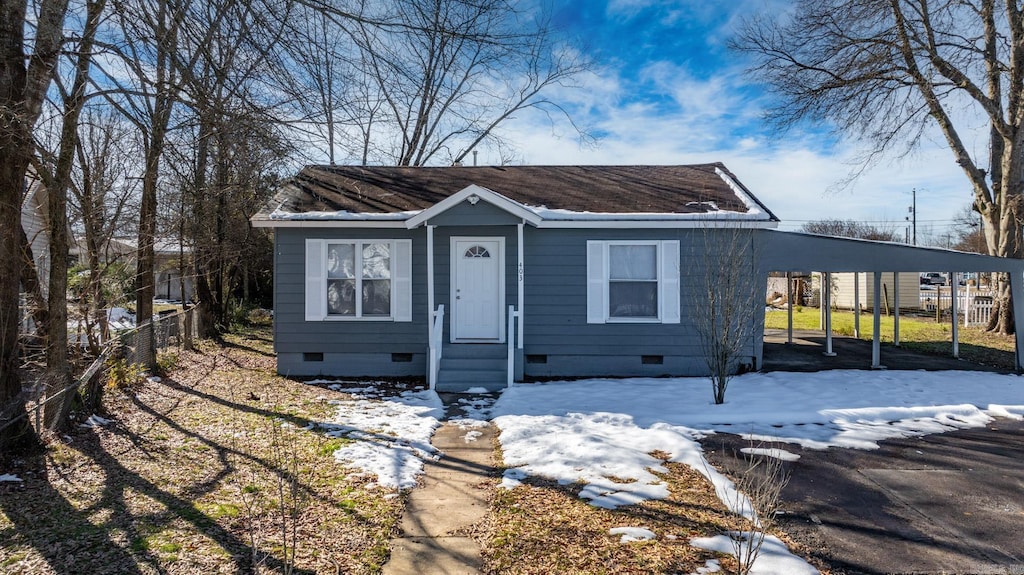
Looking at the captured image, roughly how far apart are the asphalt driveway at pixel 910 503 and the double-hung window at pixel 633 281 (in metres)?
3.68

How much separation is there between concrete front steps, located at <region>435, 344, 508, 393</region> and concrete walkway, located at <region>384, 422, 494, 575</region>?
9.50 feet

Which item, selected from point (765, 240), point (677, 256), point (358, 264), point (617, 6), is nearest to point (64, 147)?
point (358, 264)

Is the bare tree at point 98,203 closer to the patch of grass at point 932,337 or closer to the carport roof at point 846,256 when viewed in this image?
the carport roof at point 846,256

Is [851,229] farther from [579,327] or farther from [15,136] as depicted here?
[15,136]

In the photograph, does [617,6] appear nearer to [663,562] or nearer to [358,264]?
[358,264]

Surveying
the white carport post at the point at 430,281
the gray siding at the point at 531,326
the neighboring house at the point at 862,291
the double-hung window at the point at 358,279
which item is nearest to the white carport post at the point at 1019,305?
the gray siding at the point at 531,326

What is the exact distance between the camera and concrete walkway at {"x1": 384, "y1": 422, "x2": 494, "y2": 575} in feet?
10.9

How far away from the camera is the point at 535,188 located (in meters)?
11.1

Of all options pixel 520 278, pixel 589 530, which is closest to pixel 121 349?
pixel 520 278

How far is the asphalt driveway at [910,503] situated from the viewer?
345cm

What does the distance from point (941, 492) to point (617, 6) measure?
704cm

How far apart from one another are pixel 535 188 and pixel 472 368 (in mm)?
4018

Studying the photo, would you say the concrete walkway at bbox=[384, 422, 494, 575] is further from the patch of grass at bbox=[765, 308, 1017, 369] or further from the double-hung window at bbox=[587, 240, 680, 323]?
the patch of grass at bbox=[765, 308, 1017, 369]

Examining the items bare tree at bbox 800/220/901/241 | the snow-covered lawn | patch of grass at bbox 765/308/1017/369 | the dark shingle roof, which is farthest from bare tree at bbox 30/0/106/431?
bare tree at bbox 800/220/901/241
